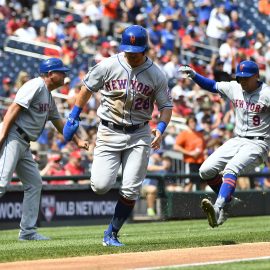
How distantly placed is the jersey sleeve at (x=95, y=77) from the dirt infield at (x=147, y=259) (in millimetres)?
1834

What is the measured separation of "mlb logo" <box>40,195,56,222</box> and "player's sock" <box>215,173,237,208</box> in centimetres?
587

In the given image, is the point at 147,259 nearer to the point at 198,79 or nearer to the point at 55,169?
the point at 198,79

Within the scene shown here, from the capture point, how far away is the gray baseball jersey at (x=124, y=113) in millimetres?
9016

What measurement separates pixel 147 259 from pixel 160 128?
1888mm

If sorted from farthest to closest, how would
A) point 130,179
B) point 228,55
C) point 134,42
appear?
point 228,55
point 130,179
point 134,42

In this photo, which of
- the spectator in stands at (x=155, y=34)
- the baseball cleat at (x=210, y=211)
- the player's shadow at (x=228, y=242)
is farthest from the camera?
the spectator in stands at (x=155, y=34)

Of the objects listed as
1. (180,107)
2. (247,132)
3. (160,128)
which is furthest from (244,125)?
(180,107)

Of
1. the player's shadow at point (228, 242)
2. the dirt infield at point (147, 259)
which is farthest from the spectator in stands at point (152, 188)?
the dirt infield at point (147, 259)

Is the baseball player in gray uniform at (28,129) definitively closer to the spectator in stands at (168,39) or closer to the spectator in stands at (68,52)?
the spectator in stands at (68,52)

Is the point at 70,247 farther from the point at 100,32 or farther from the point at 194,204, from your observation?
the point at 100,32

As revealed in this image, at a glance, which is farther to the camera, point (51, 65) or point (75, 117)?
point (51, 65)

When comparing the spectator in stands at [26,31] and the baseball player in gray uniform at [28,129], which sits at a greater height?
the baseball player in gray uniform at [28,129]

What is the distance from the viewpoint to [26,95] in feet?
33.1

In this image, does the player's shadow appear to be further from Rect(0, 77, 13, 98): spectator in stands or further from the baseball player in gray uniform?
Rect(0, 77, 13, 98): spectator in stands
